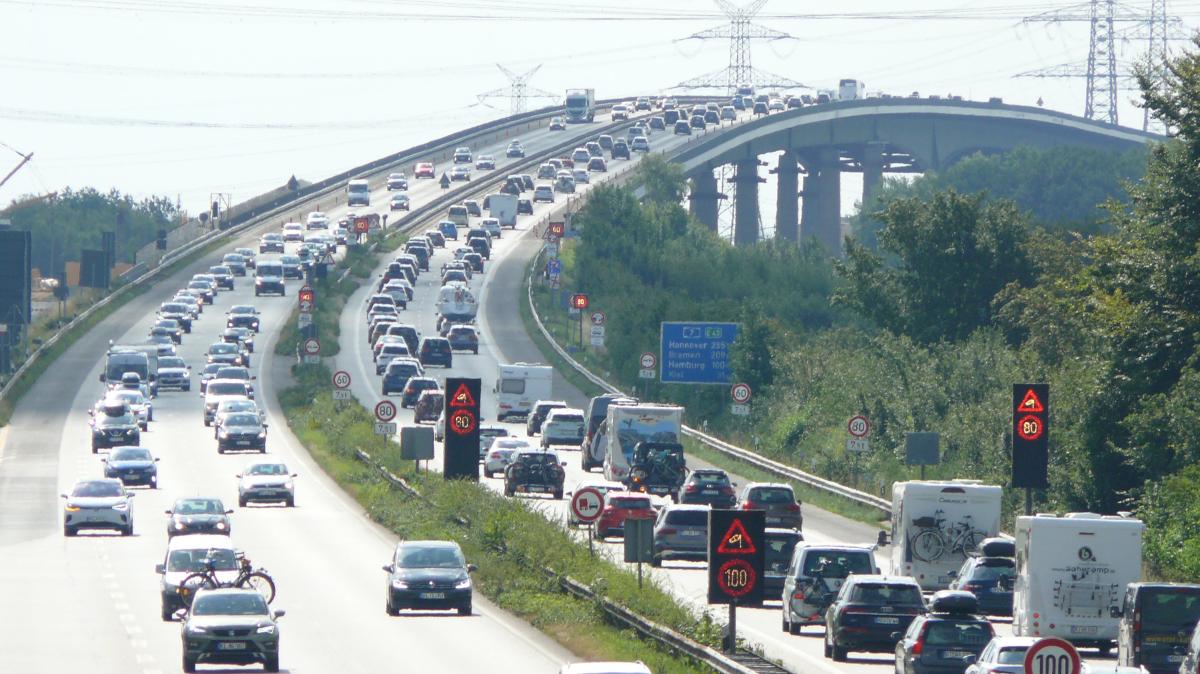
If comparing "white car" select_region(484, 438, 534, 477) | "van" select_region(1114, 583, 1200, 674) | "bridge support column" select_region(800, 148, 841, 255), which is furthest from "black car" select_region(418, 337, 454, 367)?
"bridge support column" select_region(800, 148, 841, 255)

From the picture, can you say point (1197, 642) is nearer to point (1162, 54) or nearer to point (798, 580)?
point (798, 580)

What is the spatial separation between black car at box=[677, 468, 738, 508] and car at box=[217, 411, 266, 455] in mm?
23235

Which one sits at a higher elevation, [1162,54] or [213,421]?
[1162,54]

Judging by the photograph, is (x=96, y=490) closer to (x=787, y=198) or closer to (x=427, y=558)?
(x=427, y=558)

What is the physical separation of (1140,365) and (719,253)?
270 feet

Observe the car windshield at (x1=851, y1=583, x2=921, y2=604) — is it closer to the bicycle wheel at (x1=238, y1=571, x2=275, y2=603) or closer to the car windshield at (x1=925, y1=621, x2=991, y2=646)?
the car windshield at (x1=925, y1=621, x2=991, y2=646)

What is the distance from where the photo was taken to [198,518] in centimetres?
4778

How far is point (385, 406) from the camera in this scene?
213ft

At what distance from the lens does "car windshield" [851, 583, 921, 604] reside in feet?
99.3

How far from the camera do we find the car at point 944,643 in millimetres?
26547

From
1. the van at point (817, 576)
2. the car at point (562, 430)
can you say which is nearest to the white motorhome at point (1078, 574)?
the van at point (817, 576)

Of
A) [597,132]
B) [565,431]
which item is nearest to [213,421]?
[565,431]

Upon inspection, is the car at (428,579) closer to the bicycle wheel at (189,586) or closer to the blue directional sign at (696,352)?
the bicycle wheel at (189,586)

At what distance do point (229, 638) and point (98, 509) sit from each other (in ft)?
74.5
